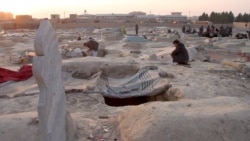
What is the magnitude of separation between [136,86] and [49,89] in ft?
15.3

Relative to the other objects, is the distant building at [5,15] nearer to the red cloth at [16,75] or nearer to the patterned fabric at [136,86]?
the red cloth at [16,75]

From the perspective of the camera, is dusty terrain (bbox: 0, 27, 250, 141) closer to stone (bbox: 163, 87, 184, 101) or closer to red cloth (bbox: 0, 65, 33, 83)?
stone (bbox: 163, 87, 184, 101)

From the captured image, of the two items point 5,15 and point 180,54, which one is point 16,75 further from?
point 5,15

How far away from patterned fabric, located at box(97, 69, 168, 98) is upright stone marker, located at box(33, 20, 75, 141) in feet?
11.5

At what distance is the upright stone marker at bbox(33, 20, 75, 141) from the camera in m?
3.75

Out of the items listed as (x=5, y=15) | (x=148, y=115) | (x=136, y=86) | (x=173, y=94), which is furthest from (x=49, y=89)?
(x=5, y=15)

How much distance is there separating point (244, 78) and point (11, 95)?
21.2 ft

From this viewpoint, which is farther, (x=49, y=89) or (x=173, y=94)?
(x=173, y=94)

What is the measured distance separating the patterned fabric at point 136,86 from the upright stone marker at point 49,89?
3.49 metres

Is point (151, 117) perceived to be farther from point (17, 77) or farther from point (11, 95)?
point (17, 77)

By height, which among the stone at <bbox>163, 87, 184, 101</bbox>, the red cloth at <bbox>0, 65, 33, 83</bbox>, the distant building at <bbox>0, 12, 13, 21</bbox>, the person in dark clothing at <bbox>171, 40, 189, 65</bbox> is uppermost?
the distant building at <bbox>0, 12, 13, 21</bbox>

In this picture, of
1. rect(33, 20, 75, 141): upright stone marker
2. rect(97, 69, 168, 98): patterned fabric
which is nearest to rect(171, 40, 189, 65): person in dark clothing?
rect(97, 69, 168, 98): patterned fabric

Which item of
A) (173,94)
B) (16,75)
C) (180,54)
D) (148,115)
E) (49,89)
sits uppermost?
(49,89)

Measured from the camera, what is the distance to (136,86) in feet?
27.7
